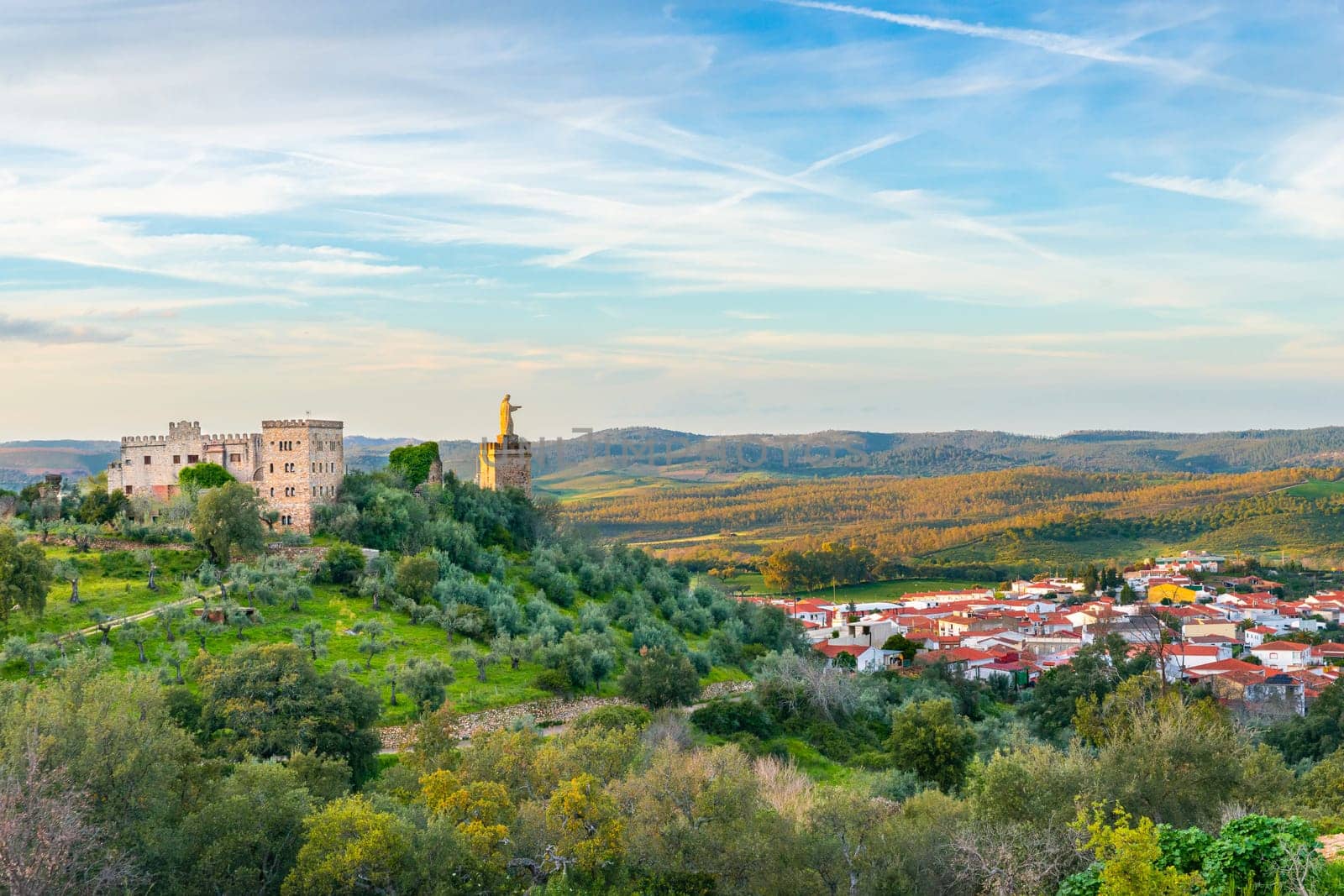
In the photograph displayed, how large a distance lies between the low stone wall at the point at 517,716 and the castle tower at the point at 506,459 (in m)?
19.0

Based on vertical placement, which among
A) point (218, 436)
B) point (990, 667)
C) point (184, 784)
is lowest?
point (990, 667)

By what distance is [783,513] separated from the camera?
123312 mm

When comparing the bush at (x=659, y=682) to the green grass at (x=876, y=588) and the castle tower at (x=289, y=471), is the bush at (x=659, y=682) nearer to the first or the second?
the castle tower at (x=289, y=471)

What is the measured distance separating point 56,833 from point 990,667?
1744 inches

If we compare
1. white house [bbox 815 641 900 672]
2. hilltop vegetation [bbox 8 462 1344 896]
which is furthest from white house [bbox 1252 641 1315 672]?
white house [bbox 815 641 900 672]

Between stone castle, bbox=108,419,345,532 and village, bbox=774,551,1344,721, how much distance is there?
2183 cm

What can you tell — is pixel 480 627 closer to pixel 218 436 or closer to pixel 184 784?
pixel 218 436

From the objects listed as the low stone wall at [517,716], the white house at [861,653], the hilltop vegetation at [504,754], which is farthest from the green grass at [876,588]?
the low stone wall at [517,716]

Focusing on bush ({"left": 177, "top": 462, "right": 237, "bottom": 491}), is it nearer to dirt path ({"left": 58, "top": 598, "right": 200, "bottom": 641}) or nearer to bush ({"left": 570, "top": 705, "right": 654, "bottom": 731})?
dirt path ({"left": 58, "top": 598, "right": 200, "bottom": 641})

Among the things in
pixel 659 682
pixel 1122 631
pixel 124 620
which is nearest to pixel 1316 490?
pixel 1122 631

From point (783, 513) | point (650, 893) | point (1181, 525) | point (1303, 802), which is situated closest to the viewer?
point (650, 893)

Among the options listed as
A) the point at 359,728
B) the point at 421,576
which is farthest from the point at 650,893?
the point at 421,576

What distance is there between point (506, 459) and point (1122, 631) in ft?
107

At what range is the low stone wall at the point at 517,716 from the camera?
79.4 ft
